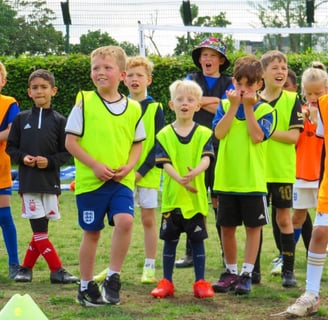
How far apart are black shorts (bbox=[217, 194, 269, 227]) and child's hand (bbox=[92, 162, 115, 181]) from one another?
1.08 metres

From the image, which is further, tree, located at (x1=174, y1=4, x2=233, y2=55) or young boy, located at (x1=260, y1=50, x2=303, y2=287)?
tree, located at (x1=174, y1=4, x2=233, y2=55)

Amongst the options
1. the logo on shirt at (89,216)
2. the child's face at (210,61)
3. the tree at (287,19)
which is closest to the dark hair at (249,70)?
the child's face at (210,61)

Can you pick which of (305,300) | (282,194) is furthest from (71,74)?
(305,300)

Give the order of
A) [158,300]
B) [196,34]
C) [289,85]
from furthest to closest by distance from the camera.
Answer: [196,34]
[289,85]
[158,300]

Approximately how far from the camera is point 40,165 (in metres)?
7.47

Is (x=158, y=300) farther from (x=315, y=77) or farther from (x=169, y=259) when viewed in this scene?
(x=315, y=77)

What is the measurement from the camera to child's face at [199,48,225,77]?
8023mm

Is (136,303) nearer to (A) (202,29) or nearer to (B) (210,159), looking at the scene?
(B) (210,159)

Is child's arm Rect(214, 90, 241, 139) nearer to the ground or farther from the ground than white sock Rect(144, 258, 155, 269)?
farther from the ground

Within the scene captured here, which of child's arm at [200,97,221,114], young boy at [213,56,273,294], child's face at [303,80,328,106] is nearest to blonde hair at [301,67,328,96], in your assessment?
child's face at [303,80,328,106]

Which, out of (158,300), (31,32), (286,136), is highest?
(31,32)

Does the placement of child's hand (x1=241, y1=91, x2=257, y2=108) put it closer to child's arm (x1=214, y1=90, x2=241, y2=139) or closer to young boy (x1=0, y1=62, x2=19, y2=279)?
child's arm (x1=214, y1=90, x2=241, y2=139)

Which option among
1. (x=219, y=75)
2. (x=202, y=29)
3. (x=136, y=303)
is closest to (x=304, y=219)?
(x=219, y=75)

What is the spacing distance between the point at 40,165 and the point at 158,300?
1592 millimetres
